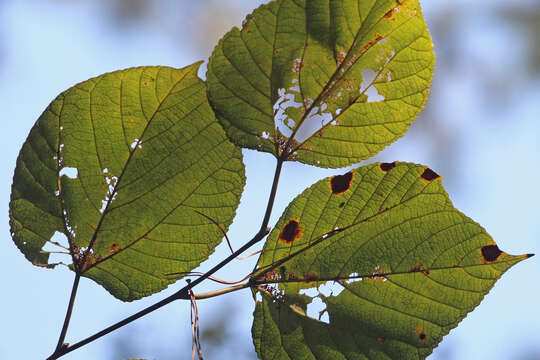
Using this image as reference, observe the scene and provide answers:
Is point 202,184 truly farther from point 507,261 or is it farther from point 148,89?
point 507,261

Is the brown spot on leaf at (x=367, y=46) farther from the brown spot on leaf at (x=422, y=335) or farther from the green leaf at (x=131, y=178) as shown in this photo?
the brown spot on leaf at (x=422, y=335)

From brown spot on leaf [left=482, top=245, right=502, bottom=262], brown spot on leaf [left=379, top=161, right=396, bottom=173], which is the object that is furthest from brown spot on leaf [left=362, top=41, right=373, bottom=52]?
brown spot on leaf [left=482, top=245, right=502, bottom=262]

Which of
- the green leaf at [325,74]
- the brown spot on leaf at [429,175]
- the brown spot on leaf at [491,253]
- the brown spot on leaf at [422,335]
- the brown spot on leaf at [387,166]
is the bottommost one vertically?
the brown spot on leaf at [422,335]

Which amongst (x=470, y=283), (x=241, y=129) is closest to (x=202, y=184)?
(x=241, y=129)

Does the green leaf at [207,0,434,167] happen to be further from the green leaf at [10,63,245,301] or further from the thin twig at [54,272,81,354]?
the thin twig at [54,272,81,354]

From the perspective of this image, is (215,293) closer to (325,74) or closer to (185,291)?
(185,291)

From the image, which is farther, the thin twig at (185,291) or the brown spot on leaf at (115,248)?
the brown spot on leaf at (115,248)

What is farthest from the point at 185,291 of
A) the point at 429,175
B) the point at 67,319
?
the point at 429,175

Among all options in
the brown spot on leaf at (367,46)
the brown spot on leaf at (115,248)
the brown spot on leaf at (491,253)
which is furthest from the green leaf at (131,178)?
the brown spot on leaf at (491,253)
